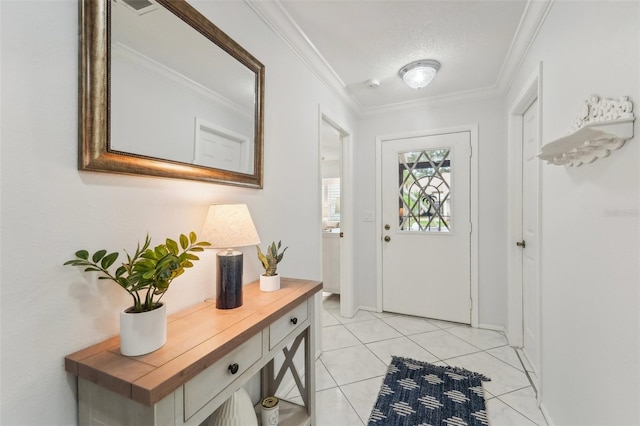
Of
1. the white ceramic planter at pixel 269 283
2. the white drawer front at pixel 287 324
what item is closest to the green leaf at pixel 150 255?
the white drawer front at pixel 287 324

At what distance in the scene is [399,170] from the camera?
3.13 metres

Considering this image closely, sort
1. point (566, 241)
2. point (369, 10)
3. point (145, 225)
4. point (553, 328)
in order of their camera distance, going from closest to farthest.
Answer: point (145, 225) < point (566, 241) < point (553, 328) < point (369, 10)

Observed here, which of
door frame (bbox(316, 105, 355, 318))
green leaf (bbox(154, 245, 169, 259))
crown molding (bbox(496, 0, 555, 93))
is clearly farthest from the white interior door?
green leaf (bbox(154, 245, 169, 259))

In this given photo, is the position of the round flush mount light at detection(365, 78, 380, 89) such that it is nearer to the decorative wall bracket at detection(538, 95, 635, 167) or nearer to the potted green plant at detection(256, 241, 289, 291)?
the decorative wall bracket at detection(538, 95, 635, 167)

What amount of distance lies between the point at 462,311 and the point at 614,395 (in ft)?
6.43

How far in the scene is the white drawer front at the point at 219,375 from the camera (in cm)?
77

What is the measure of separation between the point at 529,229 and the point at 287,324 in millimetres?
2092

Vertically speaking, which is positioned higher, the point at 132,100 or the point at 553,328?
the point at 132,100

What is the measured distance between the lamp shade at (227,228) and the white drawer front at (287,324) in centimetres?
36

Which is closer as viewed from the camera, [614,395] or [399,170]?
[614,395]

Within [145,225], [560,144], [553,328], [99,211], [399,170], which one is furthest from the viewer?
[399,170]

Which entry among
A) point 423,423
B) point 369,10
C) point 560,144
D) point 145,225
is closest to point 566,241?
point 560,144

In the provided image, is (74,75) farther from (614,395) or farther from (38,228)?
(614,395)

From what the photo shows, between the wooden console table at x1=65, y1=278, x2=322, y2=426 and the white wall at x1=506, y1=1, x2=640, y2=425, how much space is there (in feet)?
3.91
